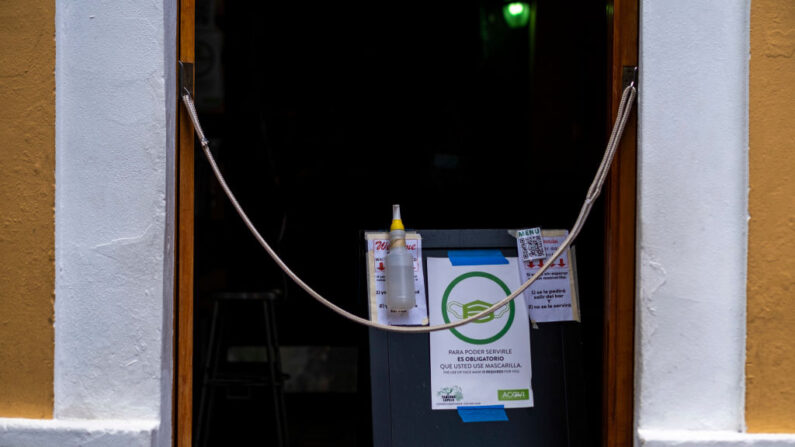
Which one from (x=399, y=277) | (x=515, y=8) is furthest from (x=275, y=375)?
(x=515, y=8)

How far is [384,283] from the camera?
116 inches

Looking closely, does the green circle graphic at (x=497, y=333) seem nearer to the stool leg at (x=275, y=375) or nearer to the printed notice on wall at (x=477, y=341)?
the printed notice on wall at (x=477, y=341)

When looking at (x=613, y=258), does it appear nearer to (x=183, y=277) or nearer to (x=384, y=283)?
(x=384, y=283)

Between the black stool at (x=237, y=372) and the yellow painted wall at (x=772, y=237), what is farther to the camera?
the black stool at (x=237, y=372)

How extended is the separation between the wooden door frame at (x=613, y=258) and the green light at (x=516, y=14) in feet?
14.8

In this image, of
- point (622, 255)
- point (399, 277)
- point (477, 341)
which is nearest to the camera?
point (622, 255)

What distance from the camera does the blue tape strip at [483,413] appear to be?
2916 mm

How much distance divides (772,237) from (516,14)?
16.4 ft

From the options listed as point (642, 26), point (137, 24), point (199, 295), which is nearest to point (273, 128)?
point (199, 295)


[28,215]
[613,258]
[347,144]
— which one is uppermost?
[347,144]

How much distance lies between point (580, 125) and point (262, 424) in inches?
123

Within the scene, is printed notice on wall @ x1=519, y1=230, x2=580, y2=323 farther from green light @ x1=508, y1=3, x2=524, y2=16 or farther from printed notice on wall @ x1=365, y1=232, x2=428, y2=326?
green light @ x1=508, y1=3, x2=524, y2=16

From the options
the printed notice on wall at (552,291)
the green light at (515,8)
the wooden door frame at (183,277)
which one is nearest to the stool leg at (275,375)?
the wooden door frame at (183,277)

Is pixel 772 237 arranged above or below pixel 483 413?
above
